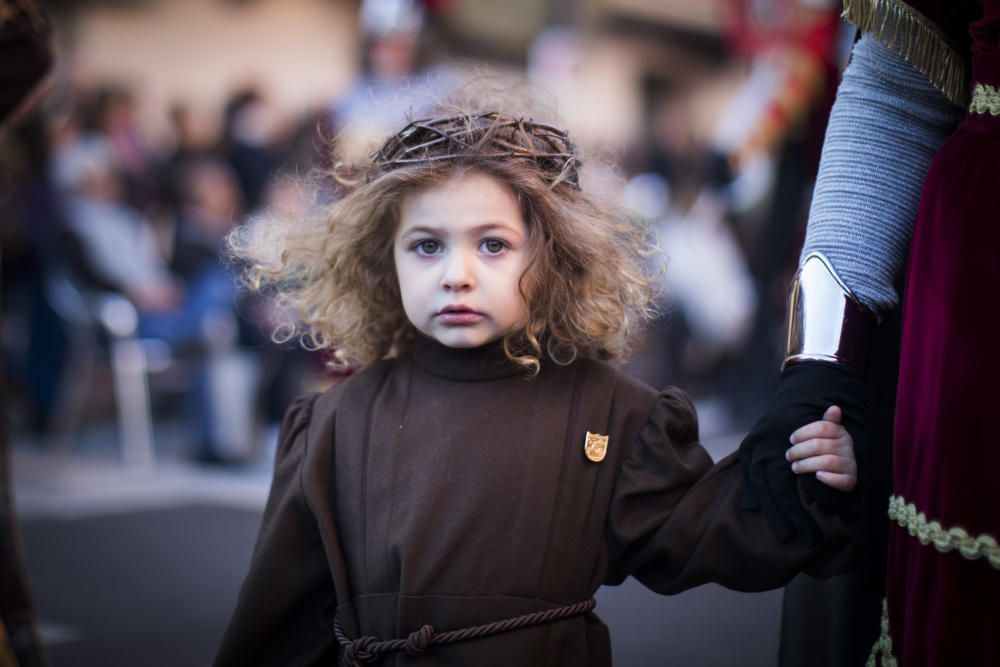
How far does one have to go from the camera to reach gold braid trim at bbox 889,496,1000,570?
4.18 ft

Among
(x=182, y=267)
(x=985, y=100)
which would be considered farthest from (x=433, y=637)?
(x=182, y=267)

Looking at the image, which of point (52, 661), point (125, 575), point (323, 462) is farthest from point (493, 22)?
point (323, 462)

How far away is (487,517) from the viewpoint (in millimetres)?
1696

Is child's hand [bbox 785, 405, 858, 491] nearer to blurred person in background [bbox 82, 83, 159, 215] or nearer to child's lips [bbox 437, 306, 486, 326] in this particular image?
child's lips [bbox 437, 306, 486, 326]

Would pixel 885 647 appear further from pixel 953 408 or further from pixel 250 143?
pixel 250 143

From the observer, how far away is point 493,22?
12547 mm

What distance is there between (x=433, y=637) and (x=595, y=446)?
0.38 metres

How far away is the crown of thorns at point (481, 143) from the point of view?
180 centimetres

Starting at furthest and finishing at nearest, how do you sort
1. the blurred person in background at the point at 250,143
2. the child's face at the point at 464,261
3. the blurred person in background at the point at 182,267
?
the blurred person in background at the point at 250,143
the blurred person in background at the point at 182,267
the child's face at the point at 464,261

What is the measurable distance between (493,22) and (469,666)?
11624 millimetres

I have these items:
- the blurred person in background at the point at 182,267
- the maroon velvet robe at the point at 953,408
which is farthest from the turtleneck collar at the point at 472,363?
the blurred person in background at the point at 182,267

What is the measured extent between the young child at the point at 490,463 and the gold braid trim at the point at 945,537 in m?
0.16

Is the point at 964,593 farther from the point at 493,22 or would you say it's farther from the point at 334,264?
the point at 493,22

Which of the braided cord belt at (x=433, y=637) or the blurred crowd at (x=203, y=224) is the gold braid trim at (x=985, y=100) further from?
the blurred crowd at (x=203, y=224)
